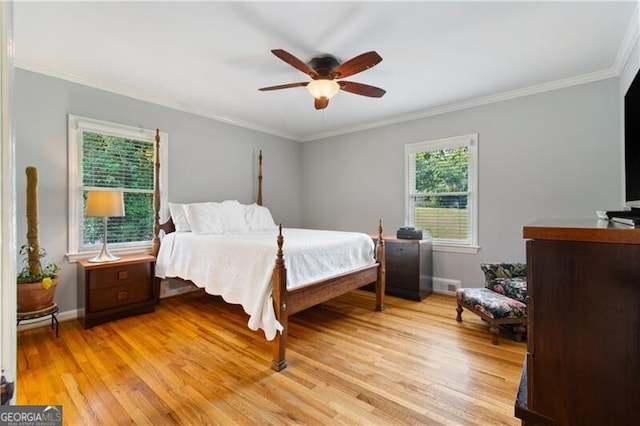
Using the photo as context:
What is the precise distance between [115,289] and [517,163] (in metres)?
4.70

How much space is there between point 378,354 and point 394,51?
2.59m

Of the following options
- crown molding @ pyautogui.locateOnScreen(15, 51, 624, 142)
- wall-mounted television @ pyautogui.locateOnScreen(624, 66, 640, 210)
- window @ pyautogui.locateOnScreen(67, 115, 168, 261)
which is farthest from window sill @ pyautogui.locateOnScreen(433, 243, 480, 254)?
window @ pyautogui.locateOnScreen(67, 115, 168, 261)

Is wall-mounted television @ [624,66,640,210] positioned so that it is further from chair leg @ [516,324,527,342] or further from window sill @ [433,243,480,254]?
window sill @ [433,243,480,254]

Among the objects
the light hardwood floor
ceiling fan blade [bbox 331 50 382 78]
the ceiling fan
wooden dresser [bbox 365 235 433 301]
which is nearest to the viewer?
the light hardwood floor

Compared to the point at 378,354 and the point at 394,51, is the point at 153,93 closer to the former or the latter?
the point at 394,51

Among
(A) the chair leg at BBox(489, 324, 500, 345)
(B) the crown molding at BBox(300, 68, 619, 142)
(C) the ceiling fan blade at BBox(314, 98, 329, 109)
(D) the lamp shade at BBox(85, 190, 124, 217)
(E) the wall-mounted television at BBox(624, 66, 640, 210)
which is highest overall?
(B) the crown molding at BBox(300, 68, 619, 142)

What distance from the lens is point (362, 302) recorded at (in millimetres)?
3760

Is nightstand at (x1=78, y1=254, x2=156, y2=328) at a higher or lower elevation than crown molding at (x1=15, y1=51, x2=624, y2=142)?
lower

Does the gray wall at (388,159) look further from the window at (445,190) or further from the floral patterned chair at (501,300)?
the floral patterned chair at (501,300)

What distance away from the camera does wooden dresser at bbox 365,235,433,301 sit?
3781mm

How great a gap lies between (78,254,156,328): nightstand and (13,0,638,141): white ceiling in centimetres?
199

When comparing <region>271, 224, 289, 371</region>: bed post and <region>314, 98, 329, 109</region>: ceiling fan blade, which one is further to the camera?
<region>314, 98, 329, 109</region>: ceiling fan blade

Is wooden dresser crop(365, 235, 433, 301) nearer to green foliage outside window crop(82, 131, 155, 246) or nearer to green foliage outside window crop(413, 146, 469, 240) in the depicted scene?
green foliage outside window crop(413, 146, 469, 240)

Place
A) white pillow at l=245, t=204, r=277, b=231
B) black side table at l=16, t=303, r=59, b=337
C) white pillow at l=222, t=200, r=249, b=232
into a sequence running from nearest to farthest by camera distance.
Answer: black side table at l=16, t=303, r=59, b=337 < white pillow at l=222, t=200, r=249, b=232 < white pillow at l=245, t=204, r=277, b=231
